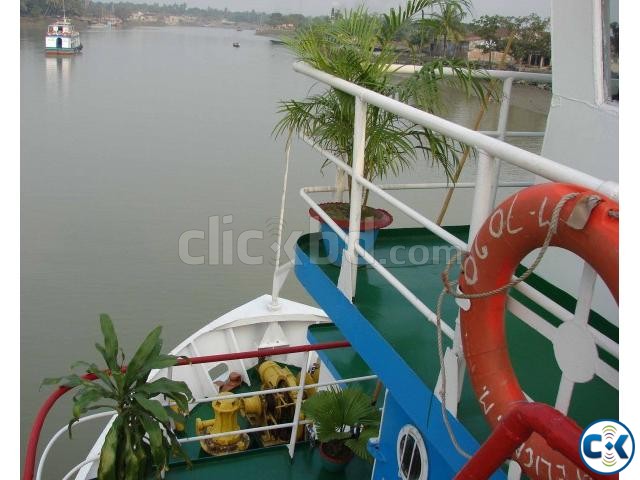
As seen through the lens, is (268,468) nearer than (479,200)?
No

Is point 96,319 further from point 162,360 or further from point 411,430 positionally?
point 411,430

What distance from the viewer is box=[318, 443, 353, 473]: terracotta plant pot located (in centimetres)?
353

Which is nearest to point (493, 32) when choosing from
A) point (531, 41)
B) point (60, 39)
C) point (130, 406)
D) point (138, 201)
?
point (531, 41)

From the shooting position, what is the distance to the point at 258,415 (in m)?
4.52

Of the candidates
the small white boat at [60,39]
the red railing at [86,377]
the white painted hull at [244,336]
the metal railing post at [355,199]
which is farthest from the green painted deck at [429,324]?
the small white boat at [60,39]

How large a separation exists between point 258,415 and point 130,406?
157cm

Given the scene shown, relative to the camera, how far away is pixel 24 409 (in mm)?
6707

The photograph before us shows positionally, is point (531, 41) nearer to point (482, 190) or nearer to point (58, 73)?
point (482, 190)

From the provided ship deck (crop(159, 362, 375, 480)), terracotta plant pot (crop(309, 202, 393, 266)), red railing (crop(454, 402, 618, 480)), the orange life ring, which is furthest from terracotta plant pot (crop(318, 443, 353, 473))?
red railing (crop(454, 402, 618, 480))

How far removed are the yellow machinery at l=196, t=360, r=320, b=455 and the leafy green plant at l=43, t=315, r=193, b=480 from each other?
888 millimetres

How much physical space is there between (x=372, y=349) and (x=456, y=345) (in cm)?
76

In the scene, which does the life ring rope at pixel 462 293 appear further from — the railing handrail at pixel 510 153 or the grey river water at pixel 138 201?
the grey river water at pixel 138 201

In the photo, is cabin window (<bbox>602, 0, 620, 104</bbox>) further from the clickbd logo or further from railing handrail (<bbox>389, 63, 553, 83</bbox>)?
the clickbd logo

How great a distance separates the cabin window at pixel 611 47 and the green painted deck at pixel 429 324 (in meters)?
0.95
